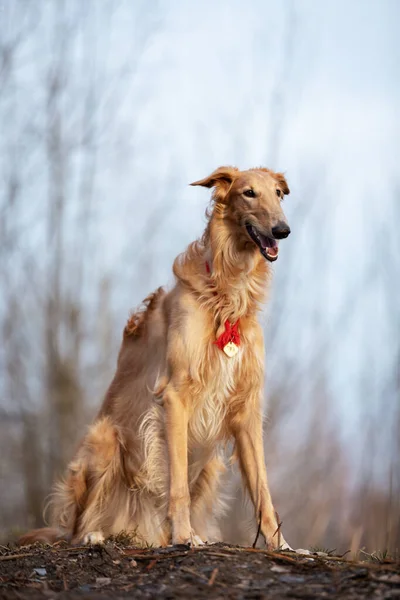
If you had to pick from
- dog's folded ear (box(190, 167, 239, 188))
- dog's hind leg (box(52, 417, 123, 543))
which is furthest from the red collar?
dog's hind leg (box(52, 417, 123, 543))

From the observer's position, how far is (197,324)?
5.06 metres

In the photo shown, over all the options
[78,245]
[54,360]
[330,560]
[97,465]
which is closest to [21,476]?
[54,360]

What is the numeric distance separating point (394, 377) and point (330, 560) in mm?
5242

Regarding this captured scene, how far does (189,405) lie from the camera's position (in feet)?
16.7

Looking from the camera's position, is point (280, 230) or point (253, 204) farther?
point (253, 204)

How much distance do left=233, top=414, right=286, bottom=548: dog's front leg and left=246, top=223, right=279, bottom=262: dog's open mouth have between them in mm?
1083

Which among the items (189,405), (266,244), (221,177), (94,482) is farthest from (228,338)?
(94,482)

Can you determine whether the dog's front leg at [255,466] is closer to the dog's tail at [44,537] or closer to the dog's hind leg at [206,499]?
the dog's hind leg at [206,499]

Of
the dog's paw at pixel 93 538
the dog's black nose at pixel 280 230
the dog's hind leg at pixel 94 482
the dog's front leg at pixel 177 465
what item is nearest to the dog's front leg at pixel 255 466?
the dog's front leg at pixel 177 465

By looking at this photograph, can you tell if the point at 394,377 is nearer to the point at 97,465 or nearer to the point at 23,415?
the point at 97,465

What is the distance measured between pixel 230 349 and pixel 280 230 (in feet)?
2.76

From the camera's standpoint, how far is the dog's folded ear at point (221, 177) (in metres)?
5.25

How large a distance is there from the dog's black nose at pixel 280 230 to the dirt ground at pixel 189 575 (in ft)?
6.26

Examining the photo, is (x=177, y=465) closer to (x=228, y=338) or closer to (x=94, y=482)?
(x=228, y=338)
